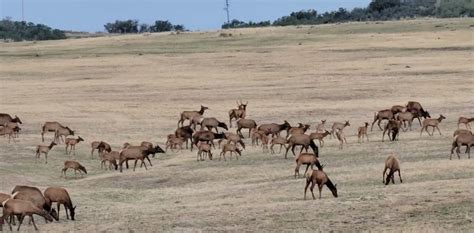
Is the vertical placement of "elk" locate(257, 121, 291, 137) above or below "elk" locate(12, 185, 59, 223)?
below

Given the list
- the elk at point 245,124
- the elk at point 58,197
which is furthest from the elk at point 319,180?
the elk at point 245,124

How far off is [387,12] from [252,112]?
87.6 m

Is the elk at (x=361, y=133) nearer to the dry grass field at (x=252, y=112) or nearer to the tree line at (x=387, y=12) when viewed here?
the dry grass field at (x=252, y=112)

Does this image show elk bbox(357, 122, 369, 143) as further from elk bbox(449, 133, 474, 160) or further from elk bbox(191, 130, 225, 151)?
elk bbox(449, 133, 474, 160)

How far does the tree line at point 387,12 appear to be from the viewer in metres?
121

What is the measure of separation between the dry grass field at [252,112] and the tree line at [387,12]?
24519 mm

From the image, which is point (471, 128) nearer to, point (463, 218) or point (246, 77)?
point (463, 218)

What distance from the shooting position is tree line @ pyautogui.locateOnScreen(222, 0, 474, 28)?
12106 centimetres

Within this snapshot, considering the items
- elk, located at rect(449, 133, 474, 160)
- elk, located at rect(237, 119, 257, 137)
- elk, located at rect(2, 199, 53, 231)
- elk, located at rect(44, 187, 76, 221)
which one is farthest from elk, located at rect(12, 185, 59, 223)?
elk, located at rect(237, 119, 257, 137)

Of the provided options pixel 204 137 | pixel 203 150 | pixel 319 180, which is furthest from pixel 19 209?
pixel 204 137

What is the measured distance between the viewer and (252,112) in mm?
44656

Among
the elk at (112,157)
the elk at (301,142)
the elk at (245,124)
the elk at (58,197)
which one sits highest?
the elk at (58,197)

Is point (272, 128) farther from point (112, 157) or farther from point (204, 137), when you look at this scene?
point (112, 157)

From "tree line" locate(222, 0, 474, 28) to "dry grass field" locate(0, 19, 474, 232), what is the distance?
80.4 ft
